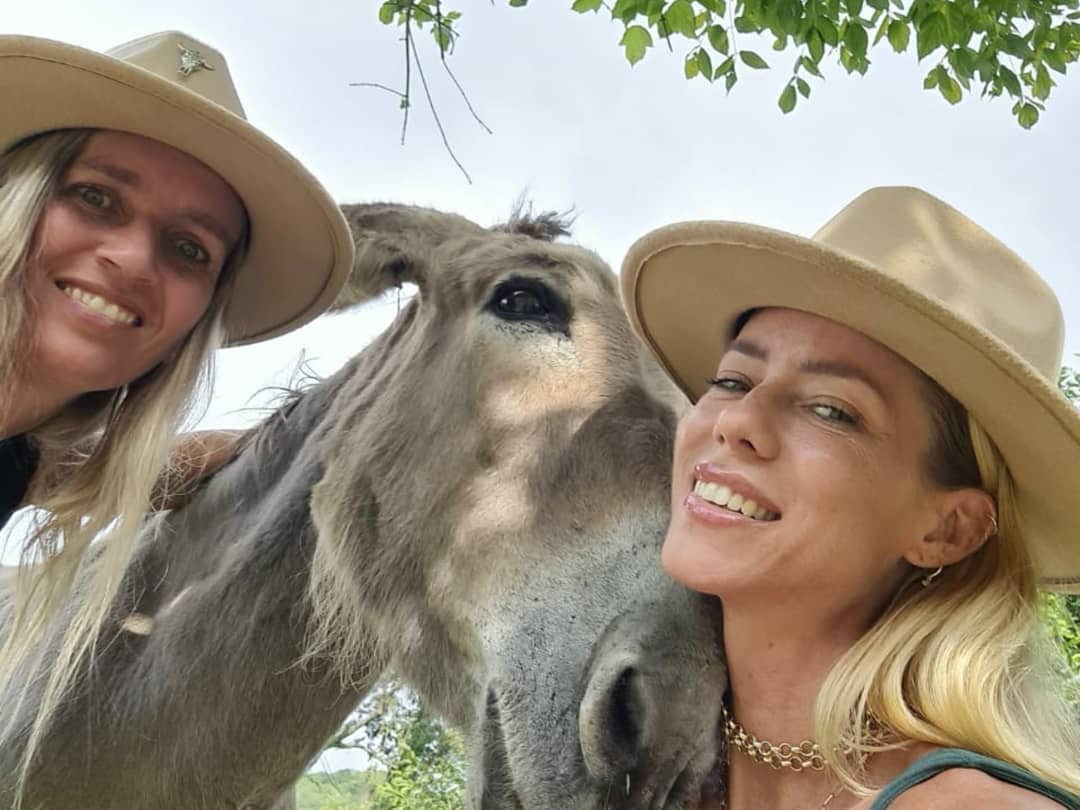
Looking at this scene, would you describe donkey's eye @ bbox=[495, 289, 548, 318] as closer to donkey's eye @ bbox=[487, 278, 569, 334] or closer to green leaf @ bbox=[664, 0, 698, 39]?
donkey's eye @ bbox=[487, 278, 569, 334]

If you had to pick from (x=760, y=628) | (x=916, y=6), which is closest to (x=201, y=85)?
(x=760, y=628)

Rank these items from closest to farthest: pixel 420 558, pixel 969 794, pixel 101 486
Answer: pixel 969 794 → pixel 101 486 → pixel 420 558

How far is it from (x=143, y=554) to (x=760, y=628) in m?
2.18

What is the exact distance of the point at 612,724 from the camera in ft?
6.06

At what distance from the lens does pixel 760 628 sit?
1670 millimetres

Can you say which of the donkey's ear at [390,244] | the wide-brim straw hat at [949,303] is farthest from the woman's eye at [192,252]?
the wide-brim straw hat at [949,303]

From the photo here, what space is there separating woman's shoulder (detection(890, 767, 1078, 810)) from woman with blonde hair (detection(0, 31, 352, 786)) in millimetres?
1806

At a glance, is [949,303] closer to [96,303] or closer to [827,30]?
[96,303]

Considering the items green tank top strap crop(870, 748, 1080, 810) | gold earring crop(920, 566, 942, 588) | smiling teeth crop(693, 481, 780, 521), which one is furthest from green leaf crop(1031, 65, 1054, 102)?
green tank top strap crop(870, 748, 1080, 810)

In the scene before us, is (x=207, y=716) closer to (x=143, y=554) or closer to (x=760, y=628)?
(x=143, y=554)

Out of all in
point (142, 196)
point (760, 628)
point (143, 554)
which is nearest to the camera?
point (760, 628)

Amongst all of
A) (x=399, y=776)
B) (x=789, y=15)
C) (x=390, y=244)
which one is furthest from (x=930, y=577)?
(x=399, y=776)

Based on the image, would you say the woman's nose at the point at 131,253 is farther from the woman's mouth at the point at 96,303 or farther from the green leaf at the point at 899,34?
the green leaf at the point at 899,34

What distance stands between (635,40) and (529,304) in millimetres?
1511
